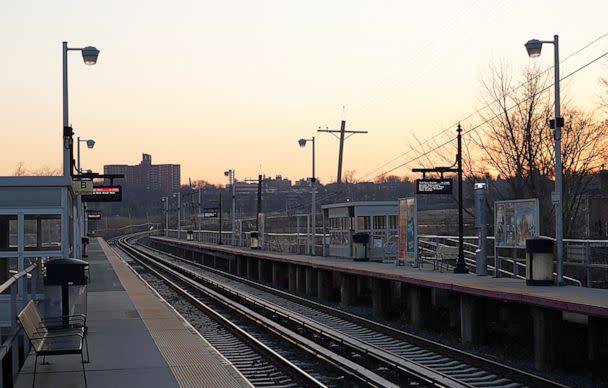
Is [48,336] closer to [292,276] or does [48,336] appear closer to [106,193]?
[106,193]

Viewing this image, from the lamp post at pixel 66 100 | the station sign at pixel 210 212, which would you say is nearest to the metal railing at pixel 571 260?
the lamp post at pixel 66 100

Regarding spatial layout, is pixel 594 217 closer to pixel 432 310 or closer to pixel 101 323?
pixel 432 310

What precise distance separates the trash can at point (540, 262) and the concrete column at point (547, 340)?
297 centimetres

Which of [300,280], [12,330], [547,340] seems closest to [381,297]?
[547,340]

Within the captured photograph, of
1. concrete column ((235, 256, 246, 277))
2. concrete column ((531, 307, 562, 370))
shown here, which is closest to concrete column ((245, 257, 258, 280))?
concrete column ((235, 256, 246, 277))

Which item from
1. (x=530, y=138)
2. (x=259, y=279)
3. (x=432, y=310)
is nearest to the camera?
(x=432, y=310)

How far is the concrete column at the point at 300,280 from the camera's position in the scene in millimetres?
36281

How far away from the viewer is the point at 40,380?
38.2ft

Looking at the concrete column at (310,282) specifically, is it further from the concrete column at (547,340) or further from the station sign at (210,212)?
the station sign at (210,212)

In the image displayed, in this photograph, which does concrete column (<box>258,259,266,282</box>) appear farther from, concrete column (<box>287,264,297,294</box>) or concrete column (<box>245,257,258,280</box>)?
concrete column (<box>287,264,297,294</box>)

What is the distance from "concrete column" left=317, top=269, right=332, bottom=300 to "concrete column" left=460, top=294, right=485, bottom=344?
1391 cm

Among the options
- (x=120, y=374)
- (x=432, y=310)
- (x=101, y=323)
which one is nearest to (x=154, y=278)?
(x=432, y=310)

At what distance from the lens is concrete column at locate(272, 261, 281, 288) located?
4112 cm

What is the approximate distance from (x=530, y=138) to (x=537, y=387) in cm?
2690
